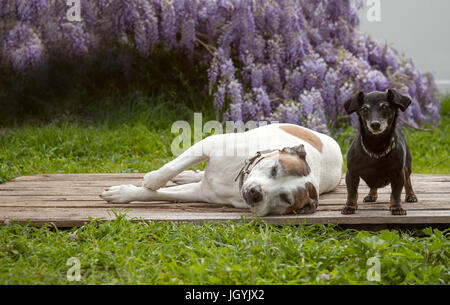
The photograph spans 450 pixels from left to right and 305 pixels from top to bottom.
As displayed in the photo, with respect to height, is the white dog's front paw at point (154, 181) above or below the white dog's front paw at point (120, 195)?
above

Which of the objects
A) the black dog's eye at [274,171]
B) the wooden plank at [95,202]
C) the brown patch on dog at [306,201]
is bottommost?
the wooden plank at [95,202]

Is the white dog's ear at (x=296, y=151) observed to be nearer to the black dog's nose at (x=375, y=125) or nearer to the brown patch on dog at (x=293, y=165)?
the brown patch on dog at (x=293, y=165)

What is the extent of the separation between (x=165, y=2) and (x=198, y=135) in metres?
1.56

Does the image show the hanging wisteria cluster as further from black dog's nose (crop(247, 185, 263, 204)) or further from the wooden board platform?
black dog's nose (crop(247, 185, 263, 204))

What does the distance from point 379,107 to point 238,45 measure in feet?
12.9

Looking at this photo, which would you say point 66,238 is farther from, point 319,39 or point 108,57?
point 319,39

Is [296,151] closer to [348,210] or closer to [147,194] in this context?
[348,210]

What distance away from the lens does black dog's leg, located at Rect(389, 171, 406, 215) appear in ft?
8.36

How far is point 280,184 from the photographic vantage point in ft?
8.49

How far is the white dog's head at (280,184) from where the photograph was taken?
8.46 feet

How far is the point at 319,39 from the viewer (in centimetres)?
648

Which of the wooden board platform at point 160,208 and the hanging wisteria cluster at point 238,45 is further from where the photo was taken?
the hanging wisteria cluster at point 238,45

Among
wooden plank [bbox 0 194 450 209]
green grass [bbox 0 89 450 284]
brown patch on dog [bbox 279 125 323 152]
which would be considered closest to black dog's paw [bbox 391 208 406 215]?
green grass [bbox 0 89 450 284]

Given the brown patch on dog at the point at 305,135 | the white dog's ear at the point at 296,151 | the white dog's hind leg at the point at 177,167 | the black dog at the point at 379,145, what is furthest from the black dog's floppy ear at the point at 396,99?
the white dog's hind leg at the point at 177,167
